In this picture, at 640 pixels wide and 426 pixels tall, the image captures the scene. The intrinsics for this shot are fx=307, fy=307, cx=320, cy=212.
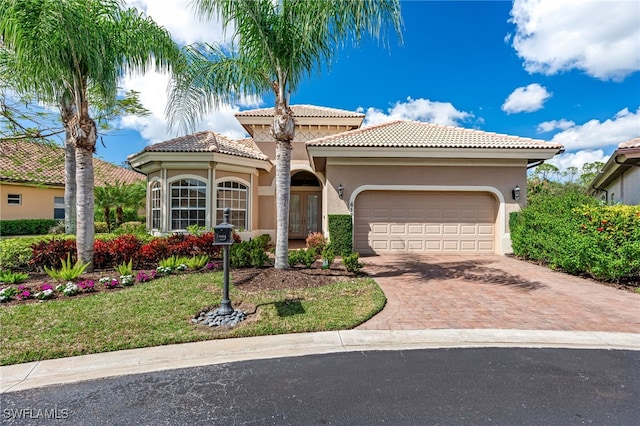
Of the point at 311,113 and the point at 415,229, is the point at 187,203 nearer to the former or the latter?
the point at 311,113

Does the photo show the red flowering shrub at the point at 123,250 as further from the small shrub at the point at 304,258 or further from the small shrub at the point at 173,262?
the small shrub at the point at 304,258

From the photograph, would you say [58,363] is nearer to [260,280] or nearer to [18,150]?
[260,280]

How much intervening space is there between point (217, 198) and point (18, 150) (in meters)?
12.9

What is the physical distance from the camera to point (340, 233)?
36.9 feet

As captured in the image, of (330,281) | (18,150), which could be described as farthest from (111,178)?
(330,281)

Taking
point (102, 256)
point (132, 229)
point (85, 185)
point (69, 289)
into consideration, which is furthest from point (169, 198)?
point (69, 289)

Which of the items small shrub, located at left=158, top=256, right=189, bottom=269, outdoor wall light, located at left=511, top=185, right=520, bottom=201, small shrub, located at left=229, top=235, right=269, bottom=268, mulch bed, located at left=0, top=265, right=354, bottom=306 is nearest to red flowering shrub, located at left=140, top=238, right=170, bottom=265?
small shrub, located at left=158, top=256, right=189, bottom=269

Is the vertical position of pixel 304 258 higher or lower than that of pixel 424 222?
lower

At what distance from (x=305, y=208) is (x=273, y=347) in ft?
41.1

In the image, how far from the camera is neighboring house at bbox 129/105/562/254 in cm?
1149

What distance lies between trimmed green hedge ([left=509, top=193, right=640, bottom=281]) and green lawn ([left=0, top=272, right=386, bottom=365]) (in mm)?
5710

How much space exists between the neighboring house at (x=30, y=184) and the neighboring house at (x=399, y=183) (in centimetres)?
783

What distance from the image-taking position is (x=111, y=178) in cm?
2397

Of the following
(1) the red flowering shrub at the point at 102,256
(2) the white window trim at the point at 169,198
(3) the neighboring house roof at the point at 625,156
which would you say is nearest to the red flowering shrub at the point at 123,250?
(1) the red flowering shrub at the point at 102,256
